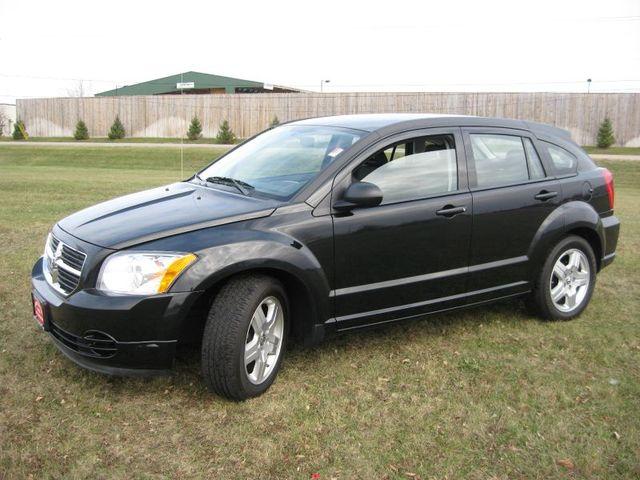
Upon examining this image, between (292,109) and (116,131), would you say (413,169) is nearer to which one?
(292,109)

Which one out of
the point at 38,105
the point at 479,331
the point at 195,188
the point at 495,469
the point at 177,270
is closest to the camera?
the point at 495,469

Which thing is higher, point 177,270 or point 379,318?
point 177,270

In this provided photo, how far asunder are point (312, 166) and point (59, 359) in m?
2.15

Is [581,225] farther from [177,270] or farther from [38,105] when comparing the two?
[38,105]

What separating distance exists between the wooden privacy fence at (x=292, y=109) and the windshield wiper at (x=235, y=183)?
27221 mm

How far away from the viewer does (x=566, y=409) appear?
11.9 ft

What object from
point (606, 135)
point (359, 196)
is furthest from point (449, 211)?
point (606, 135)

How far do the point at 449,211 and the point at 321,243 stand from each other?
1.06m

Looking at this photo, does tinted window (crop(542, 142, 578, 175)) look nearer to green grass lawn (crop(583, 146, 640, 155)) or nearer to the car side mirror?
the car side mirror

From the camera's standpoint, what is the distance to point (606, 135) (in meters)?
28.7

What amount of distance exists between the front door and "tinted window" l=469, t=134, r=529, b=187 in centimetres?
18

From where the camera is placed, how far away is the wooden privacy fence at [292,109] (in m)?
29.9

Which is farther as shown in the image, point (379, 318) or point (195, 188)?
point (195, 188)

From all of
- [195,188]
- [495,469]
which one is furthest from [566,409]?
[195,188]
